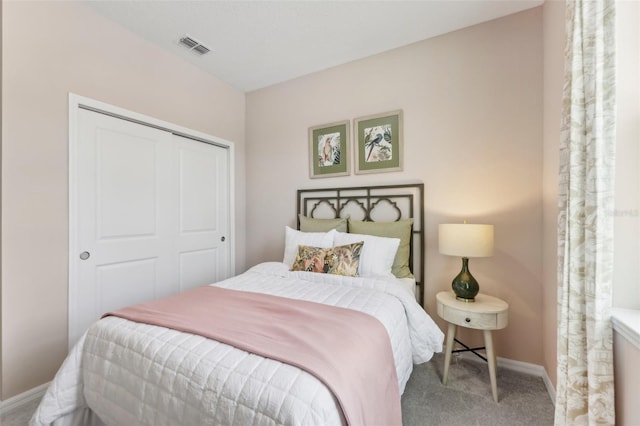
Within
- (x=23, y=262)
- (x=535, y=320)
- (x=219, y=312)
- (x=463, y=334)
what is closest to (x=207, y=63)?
(x=23, y=262)

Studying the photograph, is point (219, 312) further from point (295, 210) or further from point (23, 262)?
point (295, 210)

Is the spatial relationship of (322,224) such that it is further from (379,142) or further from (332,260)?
(379,142)

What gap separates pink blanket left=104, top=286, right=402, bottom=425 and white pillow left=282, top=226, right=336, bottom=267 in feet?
2.65

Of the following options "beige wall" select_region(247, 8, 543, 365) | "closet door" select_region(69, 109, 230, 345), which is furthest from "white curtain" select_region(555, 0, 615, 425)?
"closet door" select_region(69, 109, 230, 345)

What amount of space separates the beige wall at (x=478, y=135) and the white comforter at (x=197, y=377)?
2.92 ft

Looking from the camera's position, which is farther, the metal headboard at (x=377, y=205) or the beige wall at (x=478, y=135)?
the metal headboard at (x=377, y=205)

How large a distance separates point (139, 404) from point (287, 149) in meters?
2.61

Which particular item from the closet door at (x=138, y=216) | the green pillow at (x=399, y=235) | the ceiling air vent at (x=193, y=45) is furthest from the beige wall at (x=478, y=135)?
the closet door at (x=138, y=216)

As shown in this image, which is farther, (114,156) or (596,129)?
(114,156)

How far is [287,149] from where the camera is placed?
317cm

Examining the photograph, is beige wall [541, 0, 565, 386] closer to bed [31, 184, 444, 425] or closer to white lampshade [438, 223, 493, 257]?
white lampshade [438, 223, 493, 257]

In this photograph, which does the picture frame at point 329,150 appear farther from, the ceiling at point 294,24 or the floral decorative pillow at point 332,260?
the floral decorative pillow at point 332,260

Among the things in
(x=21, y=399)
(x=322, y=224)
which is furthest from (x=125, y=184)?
(x=322, y=224)

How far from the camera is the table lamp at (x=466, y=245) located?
179cm
